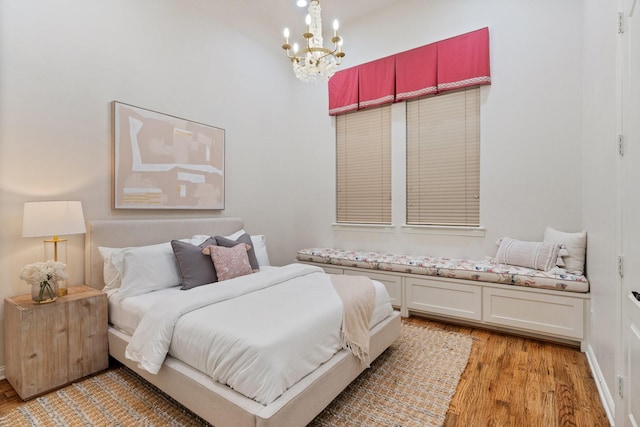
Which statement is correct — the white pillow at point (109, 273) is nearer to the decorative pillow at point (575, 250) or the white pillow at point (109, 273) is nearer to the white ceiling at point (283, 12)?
the white ceiling at point (283, 12)

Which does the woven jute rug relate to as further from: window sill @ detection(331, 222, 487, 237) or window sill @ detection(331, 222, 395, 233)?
window sill @ detection(331, 222, 395, 233)

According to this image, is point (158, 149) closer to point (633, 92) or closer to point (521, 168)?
point (633, 92)

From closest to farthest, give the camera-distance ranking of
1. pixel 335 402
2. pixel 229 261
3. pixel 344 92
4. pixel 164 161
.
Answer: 1. pixel 335 402
2. pixel 229 261
3. pixel 164 161
4. pixel 344 92

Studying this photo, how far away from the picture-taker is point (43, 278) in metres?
2.05

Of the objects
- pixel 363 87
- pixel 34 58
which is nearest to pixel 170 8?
pixel 34 58

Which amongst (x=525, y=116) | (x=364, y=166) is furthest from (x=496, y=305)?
(x=364, y=166)

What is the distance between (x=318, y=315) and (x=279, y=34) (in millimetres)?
4117

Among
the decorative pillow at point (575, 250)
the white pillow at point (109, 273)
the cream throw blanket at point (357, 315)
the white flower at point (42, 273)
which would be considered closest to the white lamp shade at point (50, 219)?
the white flower at point (42, 273)

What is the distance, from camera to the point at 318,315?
6.02 ft

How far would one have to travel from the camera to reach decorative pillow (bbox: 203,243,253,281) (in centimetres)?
268

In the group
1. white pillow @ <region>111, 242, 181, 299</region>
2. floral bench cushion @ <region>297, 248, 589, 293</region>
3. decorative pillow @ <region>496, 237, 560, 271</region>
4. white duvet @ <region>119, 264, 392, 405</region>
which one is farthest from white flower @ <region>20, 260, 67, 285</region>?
decorative pillow @ <region>496, 237, 560, 271</region>

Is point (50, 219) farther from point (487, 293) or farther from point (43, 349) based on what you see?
point (487, 293)

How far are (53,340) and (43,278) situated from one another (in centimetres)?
41

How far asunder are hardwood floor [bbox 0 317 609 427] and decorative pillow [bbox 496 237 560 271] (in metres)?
0.71
